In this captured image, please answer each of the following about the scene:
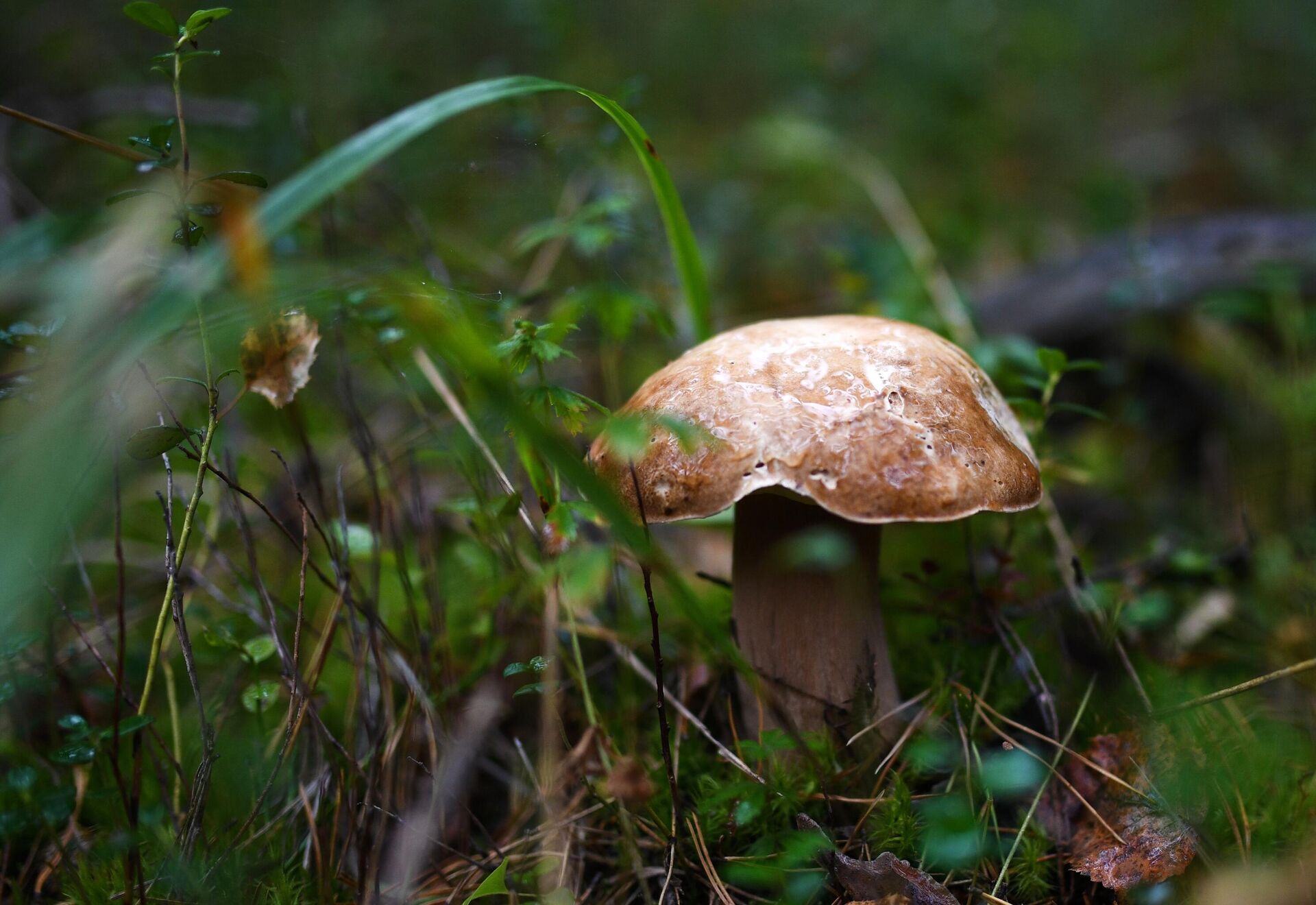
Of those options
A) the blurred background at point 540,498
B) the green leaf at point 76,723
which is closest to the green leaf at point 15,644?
the blurred background at point 540,498

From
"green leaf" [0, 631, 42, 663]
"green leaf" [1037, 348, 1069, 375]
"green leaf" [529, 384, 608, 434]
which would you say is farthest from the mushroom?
"green leaf" [0, 631, 42, 663]

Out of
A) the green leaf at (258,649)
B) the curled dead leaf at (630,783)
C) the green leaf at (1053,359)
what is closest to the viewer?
the curled dead leaf at (630,783)

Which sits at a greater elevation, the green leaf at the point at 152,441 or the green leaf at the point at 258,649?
the green leaf at the point at 152,441

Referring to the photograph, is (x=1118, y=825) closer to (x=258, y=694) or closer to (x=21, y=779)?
(x=258, y=694)

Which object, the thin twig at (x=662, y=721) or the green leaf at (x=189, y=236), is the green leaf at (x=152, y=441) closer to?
the green leaf at (x=189, y=236)

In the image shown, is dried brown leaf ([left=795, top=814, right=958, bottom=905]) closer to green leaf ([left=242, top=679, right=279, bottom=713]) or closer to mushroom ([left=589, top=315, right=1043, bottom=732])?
mushroom ([left=589, top=315, right=1043, bottom=732])

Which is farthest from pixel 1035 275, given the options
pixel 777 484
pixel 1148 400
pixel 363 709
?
pixel 363 709

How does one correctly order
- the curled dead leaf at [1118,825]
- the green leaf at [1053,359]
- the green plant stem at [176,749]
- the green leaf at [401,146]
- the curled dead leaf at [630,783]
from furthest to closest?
the green leaf at [1053,359] < the green plant stem at [176,749] < the curled dead leaf at [1118,825] < the curled dead leaf at [630,783] < the green leaf at [401,146]
